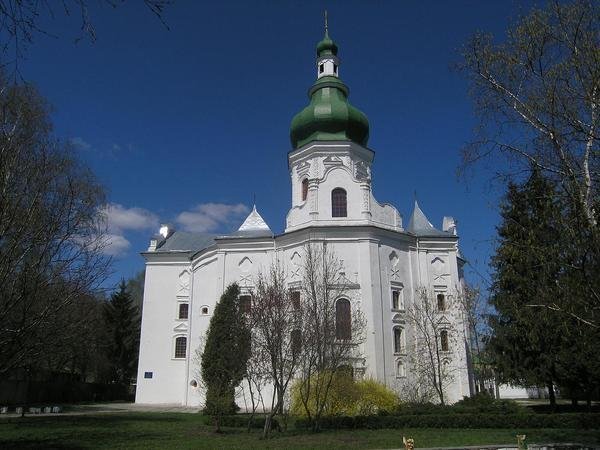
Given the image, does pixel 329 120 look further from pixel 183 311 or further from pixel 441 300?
pixel 183 311

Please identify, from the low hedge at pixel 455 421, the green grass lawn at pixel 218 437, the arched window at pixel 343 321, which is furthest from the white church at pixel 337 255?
the green grass lawn at pixel 218 437

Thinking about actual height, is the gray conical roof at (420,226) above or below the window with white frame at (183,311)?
above

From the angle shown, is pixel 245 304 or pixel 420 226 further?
pixel 420 226

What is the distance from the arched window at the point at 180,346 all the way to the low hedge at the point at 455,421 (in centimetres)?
1783

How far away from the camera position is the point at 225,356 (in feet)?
A: 77.1

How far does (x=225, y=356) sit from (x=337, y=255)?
923cm

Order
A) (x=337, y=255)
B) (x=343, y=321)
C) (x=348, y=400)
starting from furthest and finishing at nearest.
→ (x=337, y=255) < (x=343, y=321) < (x=348, y=400)

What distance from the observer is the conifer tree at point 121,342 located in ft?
147

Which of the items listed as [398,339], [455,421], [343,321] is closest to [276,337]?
[343,321]

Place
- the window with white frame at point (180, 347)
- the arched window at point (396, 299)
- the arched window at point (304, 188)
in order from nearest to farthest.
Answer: the arched window at point (396, 299) → the arched window at point (304, 188) → the window with white frame at point (180, 347)

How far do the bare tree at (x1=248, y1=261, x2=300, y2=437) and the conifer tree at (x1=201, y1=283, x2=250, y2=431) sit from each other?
743 millimetres

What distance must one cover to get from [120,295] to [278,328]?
106ft

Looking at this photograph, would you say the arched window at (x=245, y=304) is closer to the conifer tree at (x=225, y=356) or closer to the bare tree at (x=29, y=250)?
the conifer tree at (x=225, y=356)

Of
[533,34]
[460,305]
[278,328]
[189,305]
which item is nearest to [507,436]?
[278,328]
